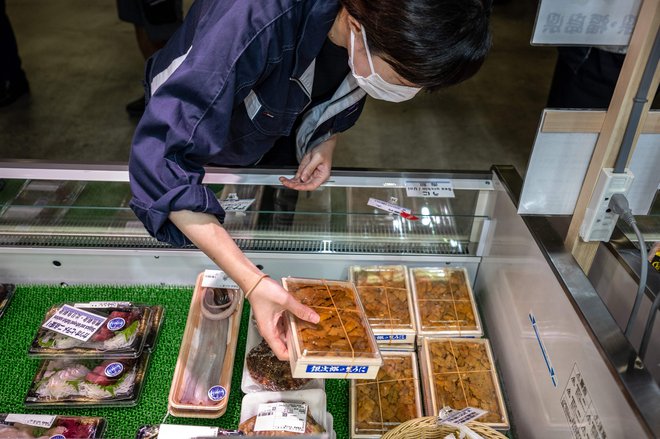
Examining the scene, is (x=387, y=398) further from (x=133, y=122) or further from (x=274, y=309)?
(x=133, y=122)

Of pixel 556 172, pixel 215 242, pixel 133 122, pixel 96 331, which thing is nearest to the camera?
pixel 215 242

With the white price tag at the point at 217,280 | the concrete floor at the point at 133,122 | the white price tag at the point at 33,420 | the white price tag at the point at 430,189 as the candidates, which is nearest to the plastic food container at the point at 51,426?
the white price tag at the point at 33,420

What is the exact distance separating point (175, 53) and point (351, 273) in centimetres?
89

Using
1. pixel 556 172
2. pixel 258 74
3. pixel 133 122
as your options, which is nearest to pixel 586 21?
pixel 556 172

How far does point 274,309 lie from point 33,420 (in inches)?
31.3

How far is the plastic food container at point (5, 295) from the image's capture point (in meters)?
1.79

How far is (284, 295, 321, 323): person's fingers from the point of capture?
1281 millimetres

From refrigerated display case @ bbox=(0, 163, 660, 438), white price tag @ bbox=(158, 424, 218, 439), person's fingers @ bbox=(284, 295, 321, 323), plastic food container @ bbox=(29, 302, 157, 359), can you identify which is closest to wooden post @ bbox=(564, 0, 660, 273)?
refrigerated display case @ bbox=(0, 163, 660, 438)

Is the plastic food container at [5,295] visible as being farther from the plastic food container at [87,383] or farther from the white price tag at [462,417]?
the white price tag at [462,417]

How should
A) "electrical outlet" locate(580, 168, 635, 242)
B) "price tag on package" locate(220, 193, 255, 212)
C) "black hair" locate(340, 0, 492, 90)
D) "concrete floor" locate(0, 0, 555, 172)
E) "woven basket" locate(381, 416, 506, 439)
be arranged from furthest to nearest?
1. "concrete floor" locate(0, 0, 555, 172)
2. "price tag on package" locate(220, 193, 255, 212)
3. "woven basket" locate(381, 416, 506, 439)
4. "electrical outlet" locate(580, 168, 635, 242)
5. "black hair" locate(340, 0, 492, 90)

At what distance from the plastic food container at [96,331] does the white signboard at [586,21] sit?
1411 mm

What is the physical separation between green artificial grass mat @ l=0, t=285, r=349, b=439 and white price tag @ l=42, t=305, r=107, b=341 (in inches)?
4.2

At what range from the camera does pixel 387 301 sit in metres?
1.78

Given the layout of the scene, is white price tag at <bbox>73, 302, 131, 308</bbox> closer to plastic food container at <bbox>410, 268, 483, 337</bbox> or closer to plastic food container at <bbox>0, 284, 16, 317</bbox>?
plastic food container at <bbox>0, 284, 16, 317</bbox>
